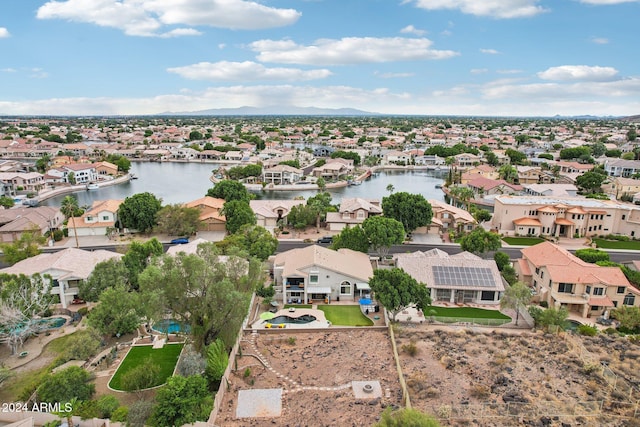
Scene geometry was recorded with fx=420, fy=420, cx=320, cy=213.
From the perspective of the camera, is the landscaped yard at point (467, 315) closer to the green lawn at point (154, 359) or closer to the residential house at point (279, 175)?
the green lawn at point (154, 359)

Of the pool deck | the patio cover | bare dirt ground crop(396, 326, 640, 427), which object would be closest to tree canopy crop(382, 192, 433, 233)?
the patio cover

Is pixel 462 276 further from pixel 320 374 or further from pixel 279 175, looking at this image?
pixel 279 175

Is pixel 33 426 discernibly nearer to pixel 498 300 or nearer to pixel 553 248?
pixel 498 300

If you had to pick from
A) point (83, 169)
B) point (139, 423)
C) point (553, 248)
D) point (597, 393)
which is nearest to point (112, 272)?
point (139, 423)

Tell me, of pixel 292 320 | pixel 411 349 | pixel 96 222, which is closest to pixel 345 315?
pixel 292 320

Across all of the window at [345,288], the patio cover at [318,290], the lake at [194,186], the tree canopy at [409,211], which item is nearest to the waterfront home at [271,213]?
the tree canopy at [409,211]

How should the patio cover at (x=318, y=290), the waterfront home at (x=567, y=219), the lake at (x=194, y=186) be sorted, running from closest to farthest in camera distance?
the patio cover at (x=318, y=290), the waterfront home at (x=567, y=219), the lake at (x=194, y=186)

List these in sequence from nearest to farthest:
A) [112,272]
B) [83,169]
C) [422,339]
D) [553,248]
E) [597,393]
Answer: [597,393] < [422,339] < [112,272] < [553,248] < [83,169]
